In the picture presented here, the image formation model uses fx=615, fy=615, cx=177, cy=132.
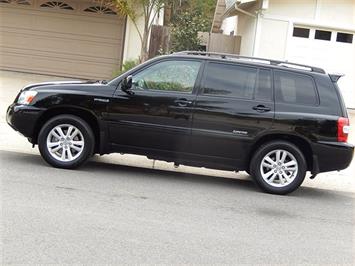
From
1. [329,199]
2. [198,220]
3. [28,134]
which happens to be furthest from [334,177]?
[28,134]

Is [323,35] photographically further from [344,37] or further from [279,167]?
[279,167]

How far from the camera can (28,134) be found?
331 inches

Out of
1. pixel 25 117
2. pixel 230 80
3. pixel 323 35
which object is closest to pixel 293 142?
pixel 230 80

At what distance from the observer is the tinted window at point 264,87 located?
841 centimetres

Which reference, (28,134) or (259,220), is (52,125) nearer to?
(28,134)

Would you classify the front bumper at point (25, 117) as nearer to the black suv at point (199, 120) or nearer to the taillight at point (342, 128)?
the black suv at point (199, 120)

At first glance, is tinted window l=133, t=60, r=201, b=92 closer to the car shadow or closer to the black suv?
the black suv

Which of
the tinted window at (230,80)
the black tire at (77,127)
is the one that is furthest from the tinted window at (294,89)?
the black tire at (77,127)

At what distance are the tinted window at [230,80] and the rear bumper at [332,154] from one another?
1.18 m

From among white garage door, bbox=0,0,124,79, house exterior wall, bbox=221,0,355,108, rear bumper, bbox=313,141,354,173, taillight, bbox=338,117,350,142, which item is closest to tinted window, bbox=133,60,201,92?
rear bumper, bbox=313,141,354,173

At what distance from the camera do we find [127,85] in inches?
326

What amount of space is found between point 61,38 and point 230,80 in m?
12.4

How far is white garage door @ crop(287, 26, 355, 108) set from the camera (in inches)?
684

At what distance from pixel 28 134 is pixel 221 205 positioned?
2.86m
